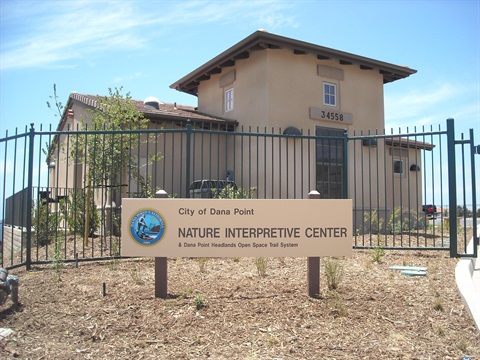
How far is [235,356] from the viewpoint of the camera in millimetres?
3904

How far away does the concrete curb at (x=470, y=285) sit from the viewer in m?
4.62

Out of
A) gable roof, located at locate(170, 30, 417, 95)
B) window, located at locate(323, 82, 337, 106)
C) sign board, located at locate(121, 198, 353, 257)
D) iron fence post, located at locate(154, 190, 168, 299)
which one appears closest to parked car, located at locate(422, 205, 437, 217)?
sign board, located at locate(121, 198, 353, 257)

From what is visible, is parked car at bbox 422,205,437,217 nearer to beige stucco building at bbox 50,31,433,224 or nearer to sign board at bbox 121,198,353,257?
beige stucco building at bbox 50,31,433,224

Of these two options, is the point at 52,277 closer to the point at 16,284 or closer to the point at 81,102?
the point at 16,284

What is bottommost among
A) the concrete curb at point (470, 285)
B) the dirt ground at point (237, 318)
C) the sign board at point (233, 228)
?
the dirt ground at point (237, 318)

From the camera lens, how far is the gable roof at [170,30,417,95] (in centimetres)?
1402

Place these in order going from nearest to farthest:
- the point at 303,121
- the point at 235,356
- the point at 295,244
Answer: the point at 235,356 < the point at 295,244 < the point at 303,121

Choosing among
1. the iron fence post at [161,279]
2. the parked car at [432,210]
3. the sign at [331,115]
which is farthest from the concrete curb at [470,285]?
the sign at [331,115]

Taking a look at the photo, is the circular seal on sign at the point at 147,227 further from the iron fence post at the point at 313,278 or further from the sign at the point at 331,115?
the sign at the point at 331,115

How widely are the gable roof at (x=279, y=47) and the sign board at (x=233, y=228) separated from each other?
9.59 meters

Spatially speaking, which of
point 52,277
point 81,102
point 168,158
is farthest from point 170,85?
point 52,277

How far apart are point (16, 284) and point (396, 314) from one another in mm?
4245

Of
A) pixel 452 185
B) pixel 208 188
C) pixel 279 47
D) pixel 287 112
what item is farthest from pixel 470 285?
pixel 279 47

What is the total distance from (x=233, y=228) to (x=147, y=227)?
1.01 meters
